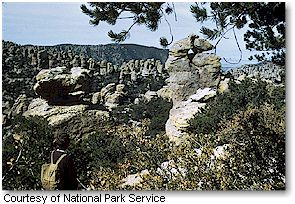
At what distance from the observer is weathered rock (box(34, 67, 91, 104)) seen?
4.77 metres

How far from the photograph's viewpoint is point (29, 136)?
3182mm

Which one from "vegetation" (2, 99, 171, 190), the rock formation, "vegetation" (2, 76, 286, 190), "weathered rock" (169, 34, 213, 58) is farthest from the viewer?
the rock formation

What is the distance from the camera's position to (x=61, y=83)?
516 cm

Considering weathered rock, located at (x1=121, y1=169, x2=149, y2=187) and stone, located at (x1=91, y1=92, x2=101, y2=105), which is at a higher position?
→ stone, located at (x1=91, y1=92, x2=101, y2=105)

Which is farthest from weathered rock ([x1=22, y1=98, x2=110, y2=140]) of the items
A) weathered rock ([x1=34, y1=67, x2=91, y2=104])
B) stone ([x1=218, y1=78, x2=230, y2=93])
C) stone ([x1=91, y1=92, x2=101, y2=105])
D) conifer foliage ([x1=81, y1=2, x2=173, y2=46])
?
conifer foliage ([x1=81, y1=2, x2=173, y2=46])

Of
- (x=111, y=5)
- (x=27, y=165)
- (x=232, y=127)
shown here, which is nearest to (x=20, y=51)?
(x=27, y=165)

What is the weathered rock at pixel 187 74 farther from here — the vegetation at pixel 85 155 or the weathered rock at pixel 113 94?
the vegetation at pixel 85 155

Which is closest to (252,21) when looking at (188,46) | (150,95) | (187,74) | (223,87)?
(188,46)

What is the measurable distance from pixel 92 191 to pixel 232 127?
879mm

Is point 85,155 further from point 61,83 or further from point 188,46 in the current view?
point 61,83

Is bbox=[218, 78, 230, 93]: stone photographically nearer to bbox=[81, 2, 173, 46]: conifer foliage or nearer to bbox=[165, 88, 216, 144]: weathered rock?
bbox=[165, 88, 216, 144]: weathered rock

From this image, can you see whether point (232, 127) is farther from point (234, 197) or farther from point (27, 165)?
point (27, 165)

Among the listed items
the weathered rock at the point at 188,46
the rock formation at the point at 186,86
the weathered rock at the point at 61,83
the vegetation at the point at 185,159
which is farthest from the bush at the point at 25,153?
the rock formation at the point at 186,86

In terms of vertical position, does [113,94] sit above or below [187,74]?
below
